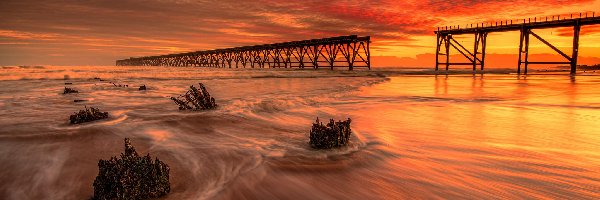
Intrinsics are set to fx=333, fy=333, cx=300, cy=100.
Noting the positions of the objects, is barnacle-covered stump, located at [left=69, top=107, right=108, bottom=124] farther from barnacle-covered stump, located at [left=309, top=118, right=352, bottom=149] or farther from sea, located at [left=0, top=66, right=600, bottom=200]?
barnacle-covered stump, located at [left=309, top=118, right=352, bottom=149]

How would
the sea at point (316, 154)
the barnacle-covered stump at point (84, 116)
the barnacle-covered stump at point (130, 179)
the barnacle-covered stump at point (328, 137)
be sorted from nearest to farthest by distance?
the barnacle-covered stump at point (130, 179) < the sea at point (316, 154) < the barnacle-covered stump at point (328, 137) < the barnacle-covered stump at point (84, 116)

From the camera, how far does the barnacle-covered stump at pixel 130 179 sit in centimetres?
203

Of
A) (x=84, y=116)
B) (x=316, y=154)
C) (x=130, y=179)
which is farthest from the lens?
(x=84, y=116)

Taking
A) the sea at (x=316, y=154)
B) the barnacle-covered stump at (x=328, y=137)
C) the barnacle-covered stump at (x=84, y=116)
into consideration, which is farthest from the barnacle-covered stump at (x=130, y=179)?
the barnacle-covered stump at (x=84, y=116)

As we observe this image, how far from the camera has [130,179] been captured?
2.08 m

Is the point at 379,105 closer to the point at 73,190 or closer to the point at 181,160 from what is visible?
the point at 181,160

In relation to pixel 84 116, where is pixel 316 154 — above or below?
below

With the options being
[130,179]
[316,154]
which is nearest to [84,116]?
[130,179]

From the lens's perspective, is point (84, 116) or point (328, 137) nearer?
point (328, 137)

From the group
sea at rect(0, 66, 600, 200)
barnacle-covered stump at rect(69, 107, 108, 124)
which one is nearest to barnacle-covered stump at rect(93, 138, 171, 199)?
sea at rect(0, 66, 600, 200)

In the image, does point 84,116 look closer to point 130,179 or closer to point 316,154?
point 130,179

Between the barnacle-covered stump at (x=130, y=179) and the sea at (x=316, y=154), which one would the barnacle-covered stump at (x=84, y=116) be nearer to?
the sea at (x=316, y=154)

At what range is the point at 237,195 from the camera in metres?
2.22

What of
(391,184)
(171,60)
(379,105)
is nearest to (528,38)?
(379,105)
